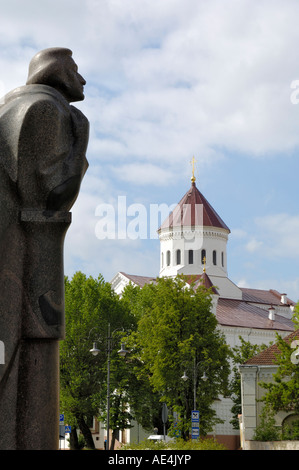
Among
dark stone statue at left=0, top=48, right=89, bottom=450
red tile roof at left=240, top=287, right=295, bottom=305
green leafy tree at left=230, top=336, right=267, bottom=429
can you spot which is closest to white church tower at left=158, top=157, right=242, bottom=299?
red tile roof at left=240, top=287, right=295, bottom=305

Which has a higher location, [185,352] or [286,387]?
[185,352]

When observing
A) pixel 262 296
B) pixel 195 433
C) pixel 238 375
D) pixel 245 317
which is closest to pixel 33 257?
pixel 195 433

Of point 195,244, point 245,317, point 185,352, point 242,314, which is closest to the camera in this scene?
point 185,352

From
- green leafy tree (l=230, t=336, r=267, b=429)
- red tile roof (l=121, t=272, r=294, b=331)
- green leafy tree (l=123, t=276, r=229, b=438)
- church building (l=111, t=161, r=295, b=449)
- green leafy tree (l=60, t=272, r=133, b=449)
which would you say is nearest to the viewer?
green leafy tree (l=123, t=276, r=229, b=438)

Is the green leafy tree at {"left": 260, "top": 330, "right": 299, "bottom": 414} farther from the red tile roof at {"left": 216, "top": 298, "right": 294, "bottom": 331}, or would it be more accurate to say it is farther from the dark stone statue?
the red tile roof at {"left": 216, "top": 298, "right": 294, "bottom": 331}

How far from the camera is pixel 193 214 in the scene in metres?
93.4

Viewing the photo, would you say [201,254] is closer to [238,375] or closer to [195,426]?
[238,375]

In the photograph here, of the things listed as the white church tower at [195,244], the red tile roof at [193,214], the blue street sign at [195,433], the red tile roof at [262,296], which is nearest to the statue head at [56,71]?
the blue street sign at [195,433]

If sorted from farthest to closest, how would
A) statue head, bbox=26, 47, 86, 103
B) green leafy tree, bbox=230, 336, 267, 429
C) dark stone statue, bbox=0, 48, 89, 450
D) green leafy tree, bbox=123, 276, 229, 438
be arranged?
green leafy tree, bbox=230, 336, 267, 429, green leafy tree, bbox=123, 276, 229, 438, statue head, bbox=26, 47, 86, 103, dark stone statue, bbox=0, 48, 89, 450

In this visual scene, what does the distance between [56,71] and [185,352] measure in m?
32.5

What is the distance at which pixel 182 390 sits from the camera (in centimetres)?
4000

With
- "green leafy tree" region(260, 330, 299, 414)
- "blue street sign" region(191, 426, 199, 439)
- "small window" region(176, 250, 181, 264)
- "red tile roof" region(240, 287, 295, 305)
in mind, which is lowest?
"blue street sign" region(191, 426, 199, 439)

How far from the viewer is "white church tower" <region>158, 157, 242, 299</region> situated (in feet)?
298
